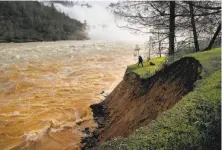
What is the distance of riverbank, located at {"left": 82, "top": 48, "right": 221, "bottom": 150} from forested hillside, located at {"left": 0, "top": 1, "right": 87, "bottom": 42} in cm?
9660

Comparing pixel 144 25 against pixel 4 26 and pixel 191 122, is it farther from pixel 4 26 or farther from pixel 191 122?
pixel 4 26

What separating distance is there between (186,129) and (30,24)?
431ft

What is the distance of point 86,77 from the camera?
2338 centimetres

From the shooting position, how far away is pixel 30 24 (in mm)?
126062

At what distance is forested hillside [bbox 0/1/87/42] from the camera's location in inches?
4281

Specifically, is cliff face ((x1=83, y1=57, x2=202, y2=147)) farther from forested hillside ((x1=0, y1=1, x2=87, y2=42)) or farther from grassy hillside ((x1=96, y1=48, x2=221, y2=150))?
forested hillside ((x1=0, y1=1, x2=87, y2=42))

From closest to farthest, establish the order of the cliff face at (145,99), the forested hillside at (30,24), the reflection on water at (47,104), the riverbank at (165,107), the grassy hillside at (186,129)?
the grassy hillside at (186,129), the riverbank at (165,107), the cliff face at (145,99), the reflection on water at (47,104), the forested hillside at (30,24)

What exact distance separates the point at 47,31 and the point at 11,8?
23.4 m

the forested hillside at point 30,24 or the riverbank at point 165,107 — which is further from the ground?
the forested hillside at point 30,24

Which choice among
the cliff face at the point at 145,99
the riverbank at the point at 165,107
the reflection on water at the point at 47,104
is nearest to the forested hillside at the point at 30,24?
the reflection on water at the point at 47,104

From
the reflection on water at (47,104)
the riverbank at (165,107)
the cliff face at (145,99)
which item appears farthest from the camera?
the reflection on water at (47,104)

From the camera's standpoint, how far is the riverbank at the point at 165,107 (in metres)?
4.12

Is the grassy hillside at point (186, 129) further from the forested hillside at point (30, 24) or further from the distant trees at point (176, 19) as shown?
the forested hillside at point (30, 24)

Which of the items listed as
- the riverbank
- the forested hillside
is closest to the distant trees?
the riverbank
